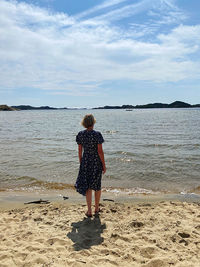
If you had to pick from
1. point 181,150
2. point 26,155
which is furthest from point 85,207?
point 181,150

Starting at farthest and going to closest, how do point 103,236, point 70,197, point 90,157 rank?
point 70,197 < point 90,157 < point 103,236

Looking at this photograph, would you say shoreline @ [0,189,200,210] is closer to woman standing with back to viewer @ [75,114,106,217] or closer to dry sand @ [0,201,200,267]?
dry sand @ [0,201,200,267]

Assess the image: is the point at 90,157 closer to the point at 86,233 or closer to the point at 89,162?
the point at 89,162

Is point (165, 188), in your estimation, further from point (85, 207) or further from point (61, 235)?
point (61, 235)

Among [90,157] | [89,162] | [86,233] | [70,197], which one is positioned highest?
[90,157]

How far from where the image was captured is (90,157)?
5129 mm

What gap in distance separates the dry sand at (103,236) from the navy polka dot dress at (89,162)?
78cm

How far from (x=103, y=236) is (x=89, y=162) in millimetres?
1564

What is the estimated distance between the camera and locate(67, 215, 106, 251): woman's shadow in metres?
4.11

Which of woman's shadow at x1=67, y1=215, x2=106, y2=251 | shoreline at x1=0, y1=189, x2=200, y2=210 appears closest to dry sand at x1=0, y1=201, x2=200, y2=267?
woman's shadow at x1=67, y1=215, x2=106, y2=251

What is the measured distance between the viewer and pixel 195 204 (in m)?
6.20

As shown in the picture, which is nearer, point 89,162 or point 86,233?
point 86,233

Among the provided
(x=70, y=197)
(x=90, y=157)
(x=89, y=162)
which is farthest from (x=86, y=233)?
(x=70, y=197)

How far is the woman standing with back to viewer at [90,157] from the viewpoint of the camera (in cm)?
500
